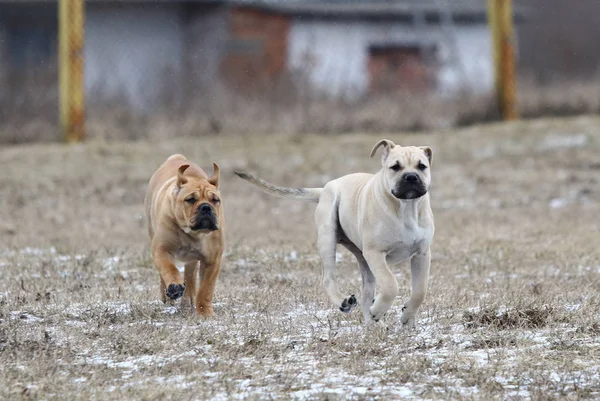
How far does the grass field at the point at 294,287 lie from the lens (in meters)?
4.74

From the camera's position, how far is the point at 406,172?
5668mm

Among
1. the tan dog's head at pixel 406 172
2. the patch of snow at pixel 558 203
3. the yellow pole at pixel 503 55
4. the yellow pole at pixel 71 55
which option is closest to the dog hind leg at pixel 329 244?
the tan dog's head at pixel 406 172

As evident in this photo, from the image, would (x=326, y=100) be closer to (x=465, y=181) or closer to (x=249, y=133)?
(x=249, y=133)

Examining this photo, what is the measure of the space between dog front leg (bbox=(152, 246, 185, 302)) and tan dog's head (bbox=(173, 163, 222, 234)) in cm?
22

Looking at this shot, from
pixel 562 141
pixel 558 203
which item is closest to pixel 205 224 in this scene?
pixel 558 203

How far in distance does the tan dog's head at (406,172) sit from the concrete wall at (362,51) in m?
10.3

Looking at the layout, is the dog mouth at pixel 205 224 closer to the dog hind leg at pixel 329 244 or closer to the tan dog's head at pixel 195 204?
the tan dog's head at pixel 195 204

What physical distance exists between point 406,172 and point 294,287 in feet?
5.76

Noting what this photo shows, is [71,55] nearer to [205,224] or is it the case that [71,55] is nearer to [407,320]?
A: [205,224]

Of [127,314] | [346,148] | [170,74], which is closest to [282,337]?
[127,314]

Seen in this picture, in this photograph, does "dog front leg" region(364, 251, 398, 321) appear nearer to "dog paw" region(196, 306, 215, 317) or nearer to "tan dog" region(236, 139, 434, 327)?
"tan dog" region(236, 139, 434, 327)

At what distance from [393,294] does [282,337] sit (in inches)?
24.6

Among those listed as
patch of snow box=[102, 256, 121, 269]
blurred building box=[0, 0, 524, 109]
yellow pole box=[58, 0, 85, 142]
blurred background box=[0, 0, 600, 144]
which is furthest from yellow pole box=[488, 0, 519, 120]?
patch of snow box=[102, 256, 121, 269]

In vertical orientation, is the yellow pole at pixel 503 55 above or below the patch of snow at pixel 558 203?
above
